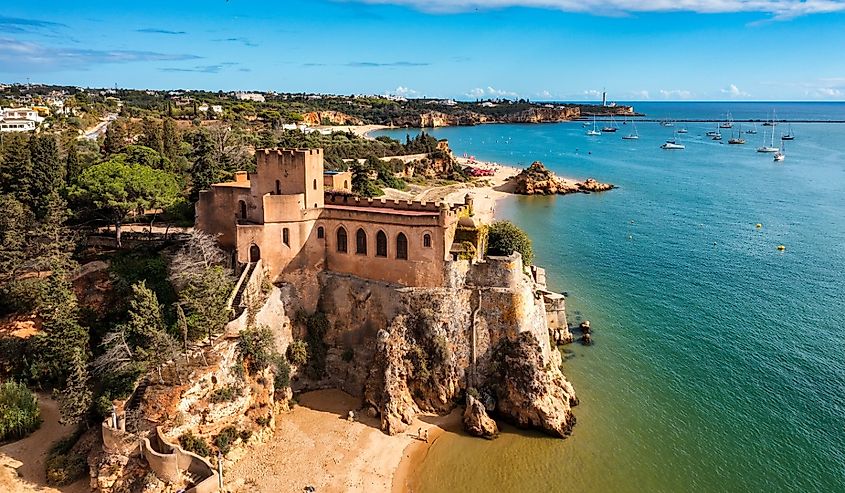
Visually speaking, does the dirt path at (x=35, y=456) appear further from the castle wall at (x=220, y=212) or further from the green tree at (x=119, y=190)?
the castle wall at (x=220, y=212)

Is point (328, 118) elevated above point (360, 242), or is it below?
above

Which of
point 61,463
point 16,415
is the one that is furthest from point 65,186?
point 61,463

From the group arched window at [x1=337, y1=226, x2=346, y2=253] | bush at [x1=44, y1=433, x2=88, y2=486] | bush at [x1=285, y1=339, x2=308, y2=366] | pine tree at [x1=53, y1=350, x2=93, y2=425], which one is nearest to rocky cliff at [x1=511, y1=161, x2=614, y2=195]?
arched window at [x1=337, y1=226, x2=346, y2=253]

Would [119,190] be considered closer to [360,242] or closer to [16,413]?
[16,413]

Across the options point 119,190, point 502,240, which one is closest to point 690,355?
point 502,240

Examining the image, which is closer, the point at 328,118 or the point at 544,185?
the point at 544,185

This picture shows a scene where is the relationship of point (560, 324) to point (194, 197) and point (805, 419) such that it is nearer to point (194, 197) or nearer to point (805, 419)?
point (805, 419)
